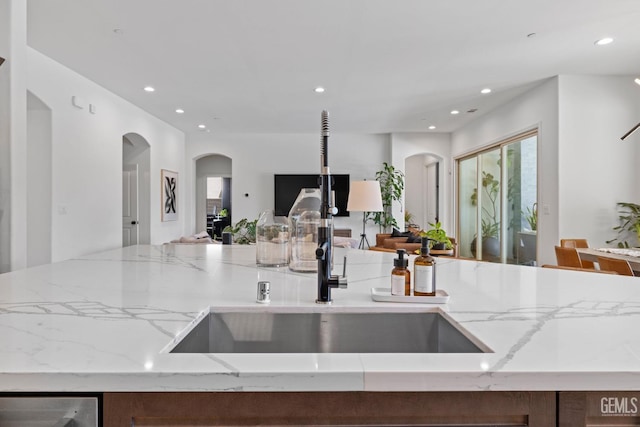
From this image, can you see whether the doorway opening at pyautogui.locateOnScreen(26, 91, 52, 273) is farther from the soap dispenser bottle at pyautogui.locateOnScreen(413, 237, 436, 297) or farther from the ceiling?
the soap dispenser bottle at pyautogui.locateOnScreen(413, 237, 436, 297)

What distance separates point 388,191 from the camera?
759 cm

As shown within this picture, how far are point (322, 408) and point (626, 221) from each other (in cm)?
503

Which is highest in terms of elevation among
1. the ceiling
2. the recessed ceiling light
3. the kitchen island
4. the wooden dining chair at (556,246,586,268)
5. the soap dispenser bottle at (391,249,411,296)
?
the ceiling

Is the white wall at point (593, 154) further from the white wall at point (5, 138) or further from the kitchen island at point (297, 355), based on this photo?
the white wall at point (5, 138)

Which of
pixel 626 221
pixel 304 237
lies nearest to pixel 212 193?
pixel 626 221

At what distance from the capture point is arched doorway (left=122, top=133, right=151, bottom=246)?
243 inches

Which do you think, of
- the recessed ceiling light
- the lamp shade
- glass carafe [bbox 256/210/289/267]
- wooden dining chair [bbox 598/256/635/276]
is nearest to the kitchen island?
glass carafe [bbox 256/210/289/267]

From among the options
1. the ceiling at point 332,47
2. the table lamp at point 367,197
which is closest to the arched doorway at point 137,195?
the ceiling at point 332,47

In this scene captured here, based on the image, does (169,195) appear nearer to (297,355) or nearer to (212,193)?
(212,193)

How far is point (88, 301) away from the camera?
973 millimetres

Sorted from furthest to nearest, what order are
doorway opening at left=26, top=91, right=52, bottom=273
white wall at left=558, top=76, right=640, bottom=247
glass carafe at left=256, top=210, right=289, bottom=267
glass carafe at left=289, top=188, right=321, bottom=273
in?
white wall at left=558, top=76, right=640, bottom=247
doorway opening at left=26, top=91, right=52, bottom=273
glass carafe at left=256, top=210, right=289, bottom=267
glass carafe at left=289, top=188, right=321, bottom=273

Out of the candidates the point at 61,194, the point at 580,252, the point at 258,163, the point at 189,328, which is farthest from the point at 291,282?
the point at 258,163

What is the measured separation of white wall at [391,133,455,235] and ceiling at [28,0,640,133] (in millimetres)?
2189

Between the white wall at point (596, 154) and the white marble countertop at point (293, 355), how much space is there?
3505mm
